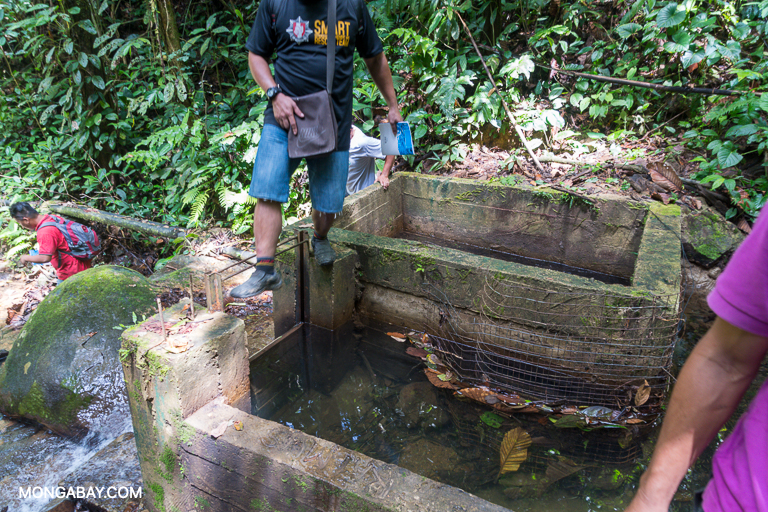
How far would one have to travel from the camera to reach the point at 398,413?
273 cm

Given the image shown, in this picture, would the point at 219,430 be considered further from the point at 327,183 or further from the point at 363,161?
the point at 363,161

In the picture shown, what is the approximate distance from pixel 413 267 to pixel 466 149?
2707mm

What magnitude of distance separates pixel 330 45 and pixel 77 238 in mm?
3738

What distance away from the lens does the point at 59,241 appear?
455 centimetres

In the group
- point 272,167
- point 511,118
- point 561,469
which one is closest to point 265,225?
point 272,167

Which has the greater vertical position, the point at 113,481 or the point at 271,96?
the point at 271,96

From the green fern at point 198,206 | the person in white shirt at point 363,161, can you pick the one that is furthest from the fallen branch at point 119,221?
the person in white shirt at point 363,161

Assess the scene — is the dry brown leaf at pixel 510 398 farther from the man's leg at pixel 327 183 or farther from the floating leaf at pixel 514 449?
the man's leg at pixel 327 183

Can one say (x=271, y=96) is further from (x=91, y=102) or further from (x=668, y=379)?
(x=91, y=102)

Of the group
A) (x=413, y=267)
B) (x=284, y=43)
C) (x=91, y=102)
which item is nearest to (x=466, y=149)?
(x=413, y=267)

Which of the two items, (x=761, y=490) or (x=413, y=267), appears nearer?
(x=761, y=490)

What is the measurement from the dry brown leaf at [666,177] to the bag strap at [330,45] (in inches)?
141

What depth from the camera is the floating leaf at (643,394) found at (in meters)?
2.63

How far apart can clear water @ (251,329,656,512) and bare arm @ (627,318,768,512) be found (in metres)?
1.37
